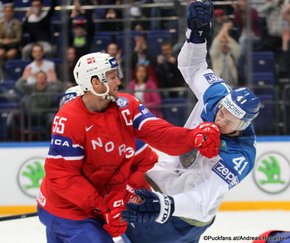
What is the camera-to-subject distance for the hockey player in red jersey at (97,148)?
3611 mm

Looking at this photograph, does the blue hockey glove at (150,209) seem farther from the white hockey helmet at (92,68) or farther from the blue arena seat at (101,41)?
the blue arena seat at (101,41)

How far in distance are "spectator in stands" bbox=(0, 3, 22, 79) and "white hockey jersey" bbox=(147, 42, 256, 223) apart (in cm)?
345

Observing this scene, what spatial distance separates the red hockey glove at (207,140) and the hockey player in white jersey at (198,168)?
0.52 ft

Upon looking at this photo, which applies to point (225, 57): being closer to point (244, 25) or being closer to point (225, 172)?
point (244, 25)

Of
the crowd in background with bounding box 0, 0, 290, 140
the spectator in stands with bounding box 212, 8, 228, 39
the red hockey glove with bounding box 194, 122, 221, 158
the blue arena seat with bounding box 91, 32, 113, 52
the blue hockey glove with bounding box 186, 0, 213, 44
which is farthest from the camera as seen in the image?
the blue arena seat with bounding box 91, 32, 113, 52

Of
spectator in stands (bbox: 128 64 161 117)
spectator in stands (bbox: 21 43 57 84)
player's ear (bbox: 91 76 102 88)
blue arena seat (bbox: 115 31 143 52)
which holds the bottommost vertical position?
spectator in stands (bbox: 128 64 161 117)

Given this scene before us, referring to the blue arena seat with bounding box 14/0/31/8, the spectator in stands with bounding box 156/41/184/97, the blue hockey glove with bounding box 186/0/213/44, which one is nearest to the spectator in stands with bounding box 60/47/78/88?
the blue arena seat with bounding box 14/0/31/8

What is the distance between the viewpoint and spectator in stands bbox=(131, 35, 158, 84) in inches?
283

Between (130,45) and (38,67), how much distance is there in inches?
31.8

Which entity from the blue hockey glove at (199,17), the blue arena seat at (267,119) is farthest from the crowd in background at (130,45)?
the blue hockey glove at (199,17)

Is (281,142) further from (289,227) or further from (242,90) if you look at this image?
(242,90)

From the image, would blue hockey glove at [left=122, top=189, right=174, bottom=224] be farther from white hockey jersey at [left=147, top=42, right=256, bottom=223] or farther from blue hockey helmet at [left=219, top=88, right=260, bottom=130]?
blue hockey helmet at [left=219, top=88, right=260, bottom=130]

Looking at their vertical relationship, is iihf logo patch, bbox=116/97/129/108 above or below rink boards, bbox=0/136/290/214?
above

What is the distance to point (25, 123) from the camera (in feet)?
23.5
